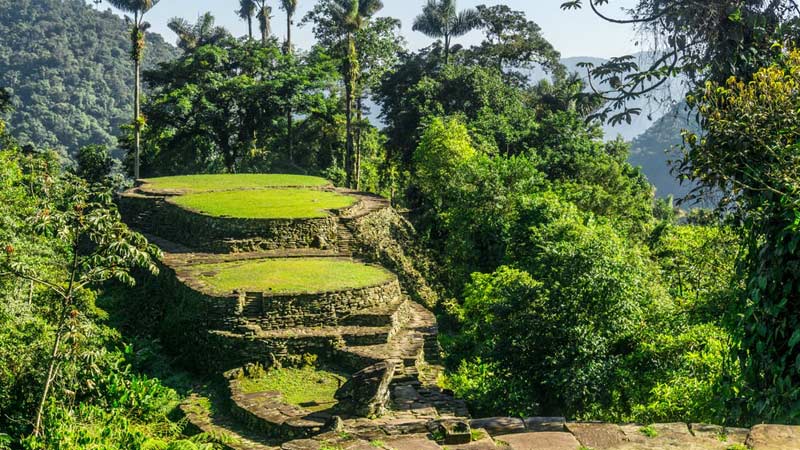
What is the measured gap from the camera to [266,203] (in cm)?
2044

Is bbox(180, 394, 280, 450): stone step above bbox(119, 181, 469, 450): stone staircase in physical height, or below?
below

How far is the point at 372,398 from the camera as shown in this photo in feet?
36.8

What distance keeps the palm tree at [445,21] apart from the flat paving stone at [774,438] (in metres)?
37.2

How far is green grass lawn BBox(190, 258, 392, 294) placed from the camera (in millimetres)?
14930

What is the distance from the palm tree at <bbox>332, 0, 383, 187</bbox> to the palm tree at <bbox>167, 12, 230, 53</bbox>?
14767 mm

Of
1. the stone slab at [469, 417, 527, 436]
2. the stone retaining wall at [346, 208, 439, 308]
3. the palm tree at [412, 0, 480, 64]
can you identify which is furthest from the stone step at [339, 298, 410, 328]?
the palm tree at [412, 0, 480, 64]

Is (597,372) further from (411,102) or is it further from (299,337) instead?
(411,102)

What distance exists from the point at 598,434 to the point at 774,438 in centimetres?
115

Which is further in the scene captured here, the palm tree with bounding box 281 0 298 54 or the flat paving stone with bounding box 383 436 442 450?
the palm tree with bounding box 281 0 298 54

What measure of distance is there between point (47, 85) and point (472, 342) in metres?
69.0

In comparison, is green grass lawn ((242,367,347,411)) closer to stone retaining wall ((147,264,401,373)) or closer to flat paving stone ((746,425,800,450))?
stone retaining wall ((147,264,401,373))

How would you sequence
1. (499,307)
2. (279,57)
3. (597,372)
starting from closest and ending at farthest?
(597,372) → (499,307) → (279,57)

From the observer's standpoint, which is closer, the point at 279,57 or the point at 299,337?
the point at 299,337

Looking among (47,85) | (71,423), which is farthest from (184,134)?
(47,85)
